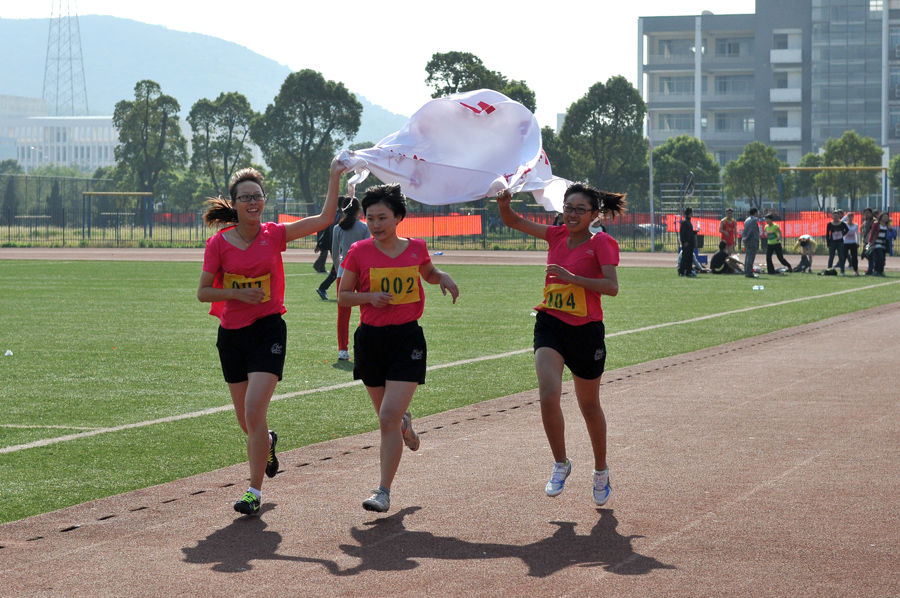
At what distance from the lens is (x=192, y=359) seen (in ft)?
40.2

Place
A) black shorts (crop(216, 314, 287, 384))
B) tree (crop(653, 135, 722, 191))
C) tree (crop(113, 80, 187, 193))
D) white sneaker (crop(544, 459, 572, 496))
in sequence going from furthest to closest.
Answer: tree (crop(113, 80, 187, 193))
tree (crop(653, 135, 722, 191))
white sneaker (crop(544, 459, 572, 496))
black shorts (crop(216, 314, 287, 384))

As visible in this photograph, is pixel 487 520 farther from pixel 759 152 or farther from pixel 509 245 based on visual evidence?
pixel 759 152

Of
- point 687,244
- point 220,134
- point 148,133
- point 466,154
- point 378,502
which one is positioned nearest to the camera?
point 378,502

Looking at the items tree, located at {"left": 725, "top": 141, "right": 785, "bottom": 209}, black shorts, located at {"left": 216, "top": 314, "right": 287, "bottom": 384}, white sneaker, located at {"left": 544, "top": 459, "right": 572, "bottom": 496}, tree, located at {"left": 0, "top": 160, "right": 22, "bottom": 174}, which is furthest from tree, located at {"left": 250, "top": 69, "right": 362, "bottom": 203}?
tree, located at {"left": 0, "top": 160, "right": 22, "bottom": 174}

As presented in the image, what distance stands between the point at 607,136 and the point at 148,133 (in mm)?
34808

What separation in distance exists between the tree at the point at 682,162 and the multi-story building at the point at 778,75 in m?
34.1

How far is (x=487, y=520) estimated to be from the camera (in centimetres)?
559

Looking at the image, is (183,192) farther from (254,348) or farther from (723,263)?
(254,348)

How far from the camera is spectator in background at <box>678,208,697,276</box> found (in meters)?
27.5

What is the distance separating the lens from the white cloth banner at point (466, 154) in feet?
21.8

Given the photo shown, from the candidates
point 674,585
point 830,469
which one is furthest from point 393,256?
point 830,469

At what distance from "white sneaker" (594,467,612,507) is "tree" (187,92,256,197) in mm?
76015

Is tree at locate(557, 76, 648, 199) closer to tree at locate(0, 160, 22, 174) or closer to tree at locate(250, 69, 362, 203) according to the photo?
tree at locate(250, 69, 362, 203)

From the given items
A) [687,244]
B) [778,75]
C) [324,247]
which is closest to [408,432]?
[324,247]
